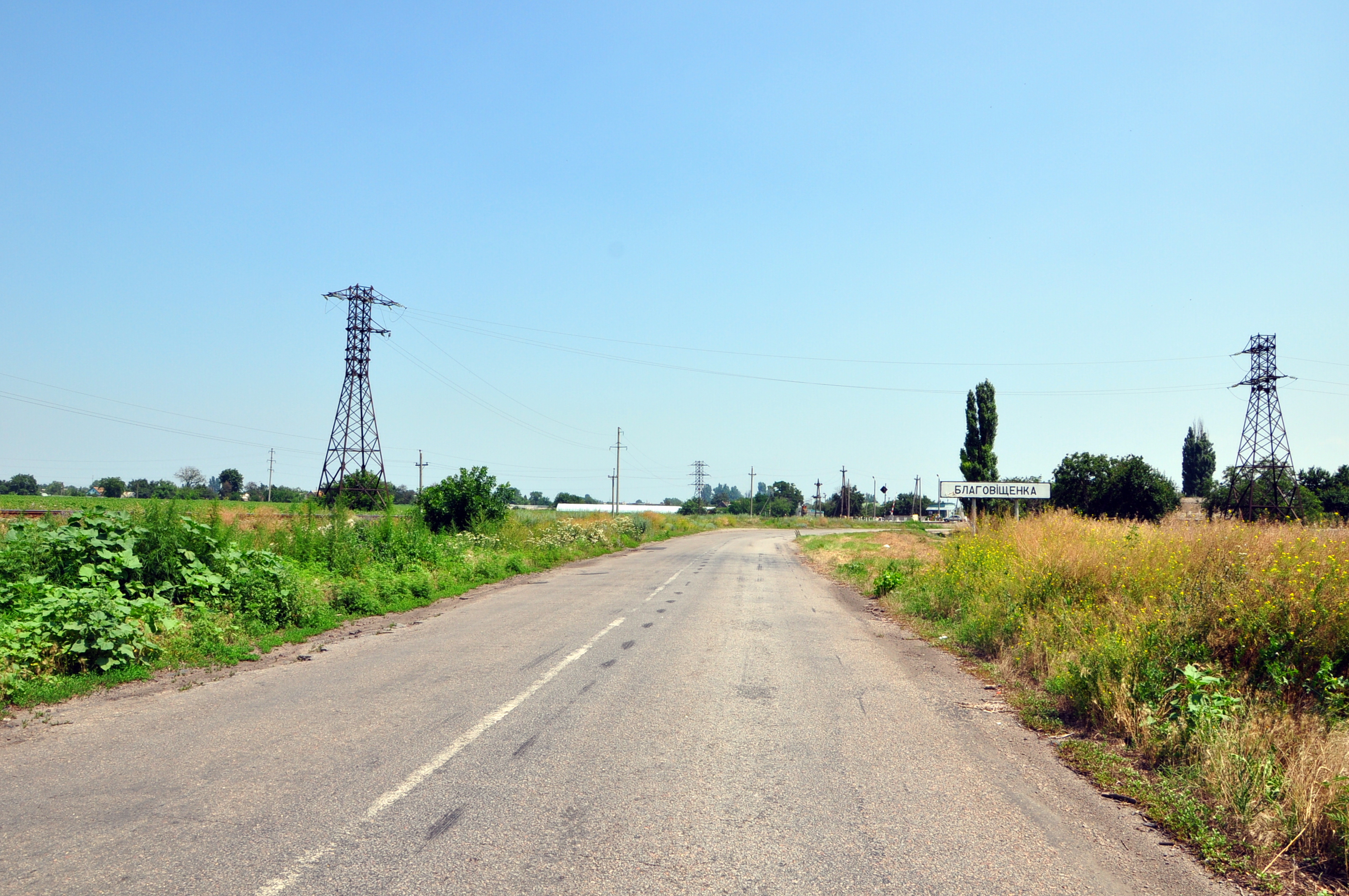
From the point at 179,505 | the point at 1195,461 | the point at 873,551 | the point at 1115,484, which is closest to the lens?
the point at 179,505

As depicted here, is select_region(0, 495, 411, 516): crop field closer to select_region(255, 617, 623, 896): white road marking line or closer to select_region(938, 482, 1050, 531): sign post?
select_region(255, 617, 623, 896): white road marking line

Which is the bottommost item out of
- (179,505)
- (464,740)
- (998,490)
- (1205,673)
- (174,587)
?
(464,740)

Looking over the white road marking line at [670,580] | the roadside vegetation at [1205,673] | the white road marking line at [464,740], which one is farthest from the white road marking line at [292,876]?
the white road marking line at [670,580]

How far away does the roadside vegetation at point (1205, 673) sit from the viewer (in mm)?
4676

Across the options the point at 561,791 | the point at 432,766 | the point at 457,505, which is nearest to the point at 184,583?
the point at 432,766

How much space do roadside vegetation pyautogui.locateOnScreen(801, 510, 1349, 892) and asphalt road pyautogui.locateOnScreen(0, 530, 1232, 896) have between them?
0.48 metres

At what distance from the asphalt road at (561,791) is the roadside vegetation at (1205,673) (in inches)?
18.8

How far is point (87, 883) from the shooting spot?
3.72 metres

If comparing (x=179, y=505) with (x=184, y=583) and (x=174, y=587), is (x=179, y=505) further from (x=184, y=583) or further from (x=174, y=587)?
(x=174, y=587)

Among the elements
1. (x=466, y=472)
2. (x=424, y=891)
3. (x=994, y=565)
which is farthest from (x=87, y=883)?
(x=466, y=472)

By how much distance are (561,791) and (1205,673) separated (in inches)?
220

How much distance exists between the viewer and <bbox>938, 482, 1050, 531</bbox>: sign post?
997 inches

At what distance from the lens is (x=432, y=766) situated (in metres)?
5.45

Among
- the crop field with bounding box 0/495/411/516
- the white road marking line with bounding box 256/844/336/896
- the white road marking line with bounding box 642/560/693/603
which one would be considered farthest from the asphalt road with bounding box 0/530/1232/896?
the white road marking line with bounding box 642/560/693/603
